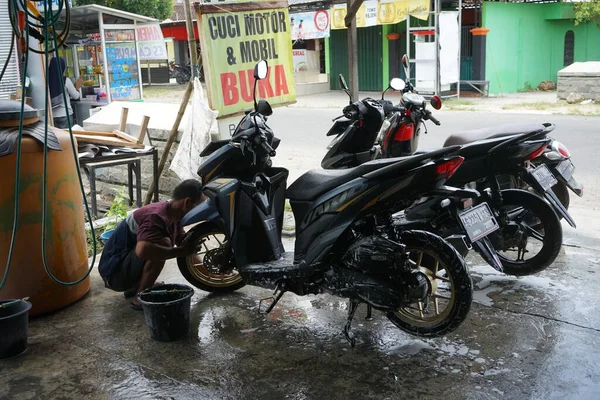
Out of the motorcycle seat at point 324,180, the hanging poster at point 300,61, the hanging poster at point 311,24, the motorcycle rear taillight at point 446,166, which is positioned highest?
the hanging poster at point 311,24

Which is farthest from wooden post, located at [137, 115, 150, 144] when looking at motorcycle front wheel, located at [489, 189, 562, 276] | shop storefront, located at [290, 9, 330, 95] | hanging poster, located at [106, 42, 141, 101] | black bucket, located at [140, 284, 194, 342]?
shop storefront, located at [290, 9, 330, 95]

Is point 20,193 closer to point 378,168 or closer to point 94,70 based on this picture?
point 378,168

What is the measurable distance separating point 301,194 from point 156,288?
121 cm

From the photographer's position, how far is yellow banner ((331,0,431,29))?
19.7 metres

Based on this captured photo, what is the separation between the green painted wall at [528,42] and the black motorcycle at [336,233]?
59.4ft

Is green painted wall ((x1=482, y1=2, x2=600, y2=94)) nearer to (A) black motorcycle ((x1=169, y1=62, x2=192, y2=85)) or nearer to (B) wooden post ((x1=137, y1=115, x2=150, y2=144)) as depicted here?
(A) black motorcycle ((x1=169, y1=62, x2=192, y2=85))

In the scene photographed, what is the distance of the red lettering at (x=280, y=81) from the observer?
7.31m

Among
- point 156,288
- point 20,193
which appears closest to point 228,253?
point 156,288

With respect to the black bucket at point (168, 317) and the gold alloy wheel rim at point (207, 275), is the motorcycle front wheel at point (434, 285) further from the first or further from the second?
the gold alloy wheel rim at point (207, 275)

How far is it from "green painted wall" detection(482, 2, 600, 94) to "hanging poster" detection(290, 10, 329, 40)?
5.52 m

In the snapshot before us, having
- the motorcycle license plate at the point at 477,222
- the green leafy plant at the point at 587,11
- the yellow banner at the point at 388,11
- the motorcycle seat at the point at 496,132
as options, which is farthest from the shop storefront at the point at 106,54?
the green leafy plant at the point at 587,11

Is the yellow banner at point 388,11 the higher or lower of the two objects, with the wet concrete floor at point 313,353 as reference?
higher

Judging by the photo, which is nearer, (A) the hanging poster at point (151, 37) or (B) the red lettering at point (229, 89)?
(B) the red lettering at point (229, 89)

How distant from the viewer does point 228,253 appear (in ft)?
15.4
